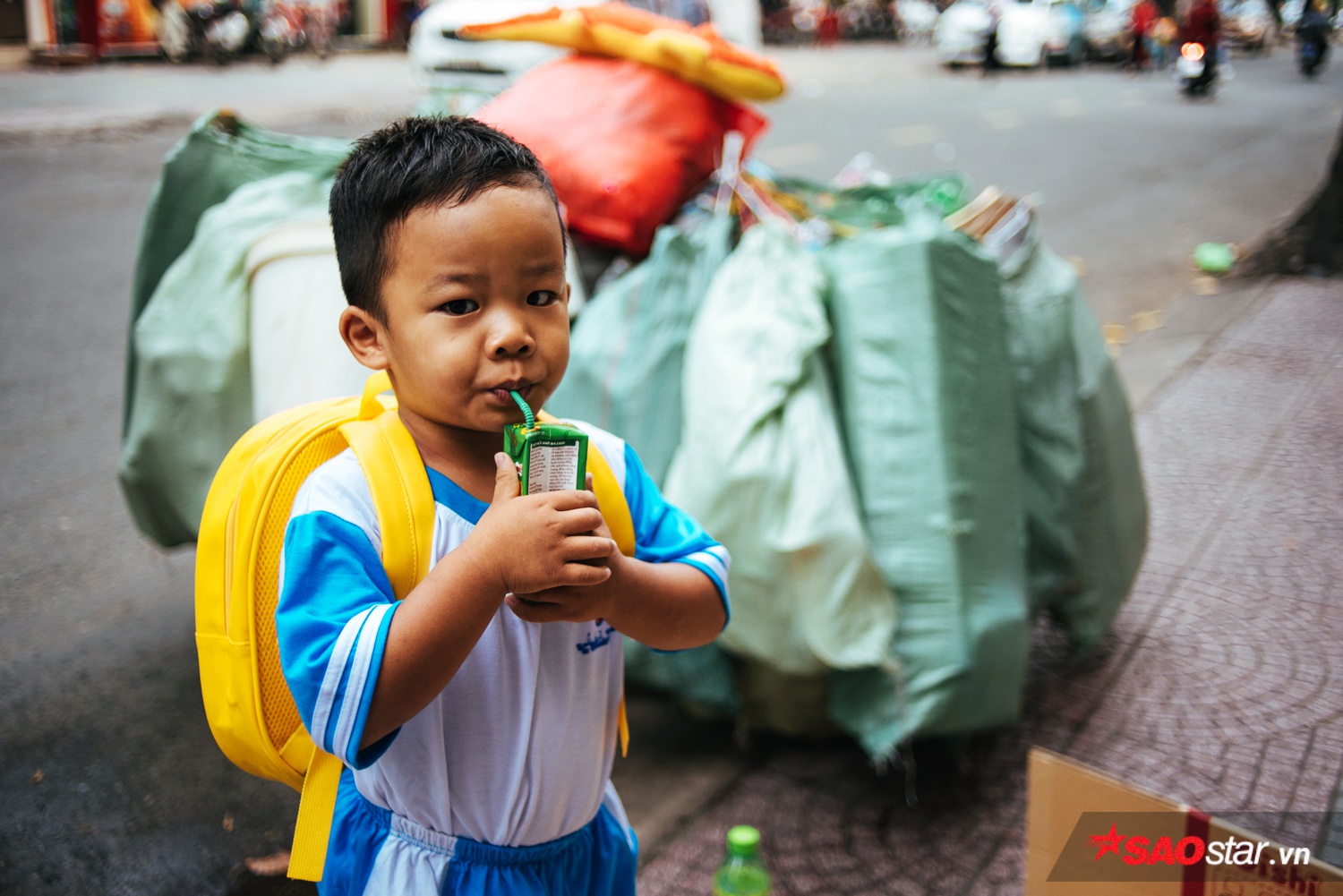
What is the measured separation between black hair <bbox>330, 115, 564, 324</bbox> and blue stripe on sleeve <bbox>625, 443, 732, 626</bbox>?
1.20 feet

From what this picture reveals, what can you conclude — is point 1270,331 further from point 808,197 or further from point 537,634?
point 537,634

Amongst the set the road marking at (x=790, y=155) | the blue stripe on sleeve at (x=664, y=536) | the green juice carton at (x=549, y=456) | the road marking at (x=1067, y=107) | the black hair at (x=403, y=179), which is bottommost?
the road marking at (x=790, y=155)

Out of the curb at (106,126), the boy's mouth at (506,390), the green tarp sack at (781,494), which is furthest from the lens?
the curb at (106,126)

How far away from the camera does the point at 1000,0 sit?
2134 cm

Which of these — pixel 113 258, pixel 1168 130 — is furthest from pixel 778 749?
pixel 1168 130

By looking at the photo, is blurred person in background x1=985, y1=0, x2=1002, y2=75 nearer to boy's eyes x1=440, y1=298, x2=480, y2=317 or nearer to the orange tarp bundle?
the orange tarp bundle

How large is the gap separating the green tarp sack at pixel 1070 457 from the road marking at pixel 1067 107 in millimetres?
11765

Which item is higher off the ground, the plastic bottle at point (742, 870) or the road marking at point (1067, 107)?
the road marking at point (1067, 107)

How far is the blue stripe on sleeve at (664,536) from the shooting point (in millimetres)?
1324

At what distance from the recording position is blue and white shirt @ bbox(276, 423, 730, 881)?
3.44ft

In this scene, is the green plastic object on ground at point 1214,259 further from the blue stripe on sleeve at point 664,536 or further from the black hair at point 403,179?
the black hair at point 403,179

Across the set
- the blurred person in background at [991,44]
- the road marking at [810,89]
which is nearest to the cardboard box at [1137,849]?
the road marking at [810,89]

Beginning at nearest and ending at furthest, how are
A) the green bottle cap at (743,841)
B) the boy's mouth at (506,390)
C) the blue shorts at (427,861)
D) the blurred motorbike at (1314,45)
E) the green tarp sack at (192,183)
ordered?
1. the boy's mouth at (506,390)
2. the blue shorts at (427,861)
3. the green bottle cap at (743,841)
4. the green tarp sack at (192,183)
5. the blurred motorbike at (1314,45)

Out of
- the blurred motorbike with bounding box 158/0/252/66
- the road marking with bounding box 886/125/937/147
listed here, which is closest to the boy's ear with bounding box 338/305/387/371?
the road marking with bounding box 886/125/937/147
